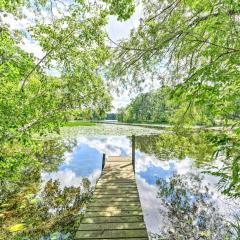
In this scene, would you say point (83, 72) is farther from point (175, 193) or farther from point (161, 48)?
point (175, 193)

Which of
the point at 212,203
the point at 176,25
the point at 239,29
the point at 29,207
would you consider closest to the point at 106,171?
the point at 29,207

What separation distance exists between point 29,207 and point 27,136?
3.23 meters

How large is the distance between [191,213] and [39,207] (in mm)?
4511

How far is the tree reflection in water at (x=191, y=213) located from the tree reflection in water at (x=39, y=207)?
2.55 metres

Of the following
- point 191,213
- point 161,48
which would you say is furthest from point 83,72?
point 191,213

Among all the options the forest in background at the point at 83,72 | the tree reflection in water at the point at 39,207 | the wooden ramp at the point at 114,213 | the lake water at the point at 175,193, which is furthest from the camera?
the lake water at the point at 175,193

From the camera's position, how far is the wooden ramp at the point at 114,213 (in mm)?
4430

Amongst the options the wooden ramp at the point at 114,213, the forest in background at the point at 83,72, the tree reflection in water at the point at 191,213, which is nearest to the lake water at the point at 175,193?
the tree reflection in water at the point at 191,213

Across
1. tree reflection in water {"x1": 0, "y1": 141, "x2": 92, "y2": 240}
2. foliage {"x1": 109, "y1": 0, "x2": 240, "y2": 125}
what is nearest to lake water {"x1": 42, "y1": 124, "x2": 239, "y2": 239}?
tree reflection in water {"x1": 0, "y1": 141, "x2": 92, "y2": 240}

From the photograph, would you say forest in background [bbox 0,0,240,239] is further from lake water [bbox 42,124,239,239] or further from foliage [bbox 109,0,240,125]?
lake water [bbox 42,124,239,239]

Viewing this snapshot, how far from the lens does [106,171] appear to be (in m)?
9.92

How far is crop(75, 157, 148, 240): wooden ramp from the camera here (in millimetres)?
4430

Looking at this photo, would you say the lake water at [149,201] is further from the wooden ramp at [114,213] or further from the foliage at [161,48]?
the foliage at [161,48]

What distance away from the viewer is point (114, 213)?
17.8ft
